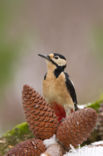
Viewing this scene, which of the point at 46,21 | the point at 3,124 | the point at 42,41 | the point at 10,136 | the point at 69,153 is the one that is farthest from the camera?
the point at 42,41

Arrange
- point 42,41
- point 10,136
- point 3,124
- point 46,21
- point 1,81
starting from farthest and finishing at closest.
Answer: point 42,41
point 46,21
point 3,124
point 1,81
point 10,136

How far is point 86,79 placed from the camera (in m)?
3.41

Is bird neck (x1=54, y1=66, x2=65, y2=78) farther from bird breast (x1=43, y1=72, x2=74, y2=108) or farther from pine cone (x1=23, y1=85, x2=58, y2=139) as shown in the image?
pine cone (x1=23, y1=85, x2=58, y2=139)

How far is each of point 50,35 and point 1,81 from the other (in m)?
0.96

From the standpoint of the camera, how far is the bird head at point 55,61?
1212 millimetres

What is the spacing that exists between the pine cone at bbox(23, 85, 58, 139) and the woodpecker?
0.16 metres

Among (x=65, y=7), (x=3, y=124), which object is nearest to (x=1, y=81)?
(x=3, y=124)

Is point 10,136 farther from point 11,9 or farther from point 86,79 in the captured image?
point 86,79

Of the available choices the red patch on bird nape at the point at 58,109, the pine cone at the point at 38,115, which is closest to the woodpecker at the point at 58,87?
the red patch on bird nape at the point at 58,109

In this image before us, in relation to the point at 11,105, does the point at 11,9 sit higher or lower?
higher

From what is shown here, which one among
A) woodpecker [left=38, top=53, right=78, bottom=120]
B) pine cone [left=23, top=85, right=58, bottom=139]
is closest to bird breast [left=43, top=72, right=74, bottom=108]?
woodpecker [left=38, top=53, right=78, bottom=120]

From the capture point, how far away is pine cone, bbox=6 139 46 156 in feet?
3.20

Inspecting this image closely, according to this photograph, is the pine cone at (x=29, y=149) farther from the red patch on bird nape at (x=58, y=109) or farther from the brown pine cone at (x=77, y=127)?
the red patch on bird nape at (x=58, y=109)

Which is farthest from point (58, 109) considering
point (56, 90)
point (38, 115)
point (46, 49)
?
point (46, 49)
